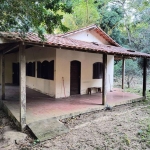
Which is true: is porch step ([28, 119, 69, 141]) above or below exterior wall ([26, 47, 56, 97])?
below

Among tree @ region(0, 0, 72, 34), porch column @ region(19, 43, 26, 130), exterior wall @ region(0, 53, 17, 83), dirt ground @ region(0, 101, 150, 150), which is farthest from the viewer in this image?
exterior wall @ region(0, 53, 17, 83)

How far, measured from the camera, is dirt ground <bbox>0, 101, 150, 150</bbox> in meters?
4.14

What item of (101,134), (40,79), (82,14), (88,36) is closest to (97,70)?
(88,36)

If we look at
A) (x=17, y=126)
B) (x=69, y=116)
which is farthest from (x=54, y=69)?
(x=17, y=126)

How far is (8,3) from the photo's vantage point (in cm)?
425

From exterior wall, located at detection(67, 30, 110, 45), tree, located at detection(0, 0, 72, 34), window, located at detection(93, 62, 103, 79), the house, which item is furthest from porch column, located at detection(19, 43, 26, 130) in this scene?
window, located at detection(93, 62, 103, 79)

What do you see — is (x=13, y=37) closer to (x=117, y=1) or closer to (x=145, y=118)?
(x=145, y=118)

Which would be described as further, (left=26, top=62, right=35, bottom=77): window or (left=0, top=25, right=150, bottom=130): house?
(left=26, top=62, right=35, bottom=77): window

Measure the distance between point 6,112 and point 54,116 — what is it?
8.06 feet

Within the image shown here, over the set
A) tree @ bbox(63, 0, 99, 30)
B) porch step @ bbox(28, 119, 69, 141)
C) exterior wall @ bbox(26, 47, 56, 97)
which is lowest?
porch step @ bbox(28, 119, 69, 141)

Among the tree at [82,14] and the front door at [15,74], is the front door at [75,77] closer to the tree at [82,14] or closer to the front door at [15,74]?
the front door at [15,74]

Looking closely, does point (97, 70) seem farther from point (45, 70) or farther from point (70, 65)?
point (45, 70)

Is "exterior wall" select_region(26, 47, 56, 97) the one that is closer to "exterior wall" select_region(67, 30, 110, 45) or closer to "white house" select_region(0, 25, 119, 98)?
"white house" select_region(0, 25, 119, 98)

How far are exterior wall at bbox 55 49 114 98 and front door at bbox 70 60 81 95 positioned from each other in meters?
0.23
